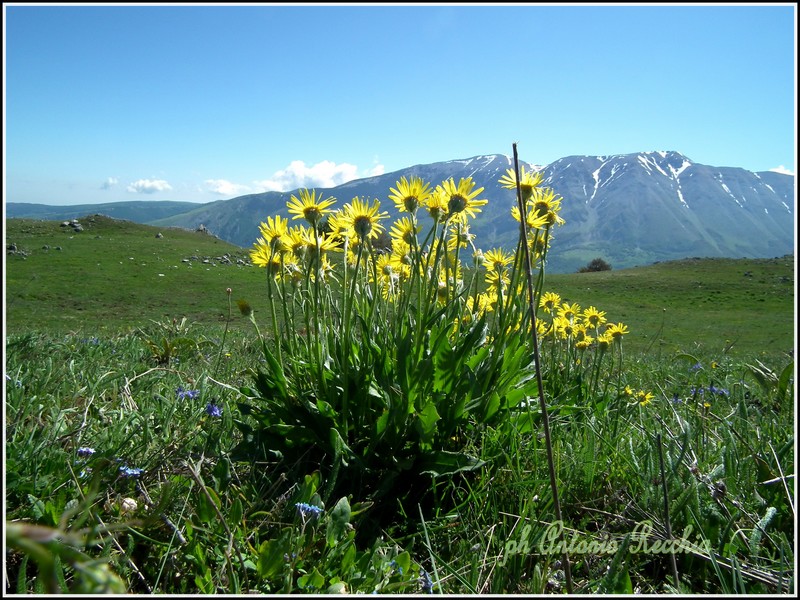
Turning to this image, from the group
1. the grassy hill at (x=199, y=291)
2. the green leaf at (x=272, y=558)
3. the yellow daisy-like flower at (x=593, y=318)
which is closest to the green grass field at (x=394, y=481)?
the green leaf at (x=272, y=558)

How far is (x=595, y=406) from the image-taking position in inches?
110

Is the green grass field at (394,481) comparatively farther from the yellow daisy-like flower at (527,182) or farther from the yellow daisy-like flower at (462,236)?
the yellow daisy-like flower at (527,182)

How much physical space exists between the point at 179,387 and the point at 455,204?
2.11 m

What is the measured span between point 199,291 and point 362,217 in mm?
22144

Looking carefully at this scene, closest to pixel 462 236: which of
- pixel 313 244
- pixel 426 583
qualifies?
pixel 313 244

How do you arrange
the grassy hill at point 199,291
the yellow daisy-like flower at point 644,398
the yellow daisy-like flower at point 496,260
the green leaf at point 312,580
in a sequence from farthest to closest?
the grassy hill at point 199,291, the yellow daisy-like flower at point 644,398, the yellow daisy-like flower at point 496,260, the green leaf at point 312,580

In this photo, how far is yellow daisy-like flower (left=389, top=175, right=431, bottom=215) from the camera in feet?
7.50

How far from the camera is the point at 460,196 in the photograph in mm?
2244

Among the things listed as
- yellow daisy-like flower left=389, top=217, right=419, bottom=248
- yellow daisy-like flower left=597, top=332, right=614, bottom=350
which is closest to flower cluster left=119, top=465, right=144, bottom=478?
yellow daisy-like flower left=389, top=217, right=419, bottom=248

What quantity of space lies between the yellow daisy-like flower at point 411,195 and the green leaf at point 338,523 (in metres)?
1.24

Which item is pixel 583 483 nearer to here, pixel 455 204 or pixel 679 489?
pixel 679 489

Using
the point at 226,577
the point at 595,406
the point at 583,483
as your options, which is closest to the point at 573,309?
the point at 595,406

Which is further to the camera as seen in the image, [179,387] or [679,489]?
[179,387]

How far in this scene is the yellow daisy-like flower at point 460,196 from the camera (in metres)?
2.21
